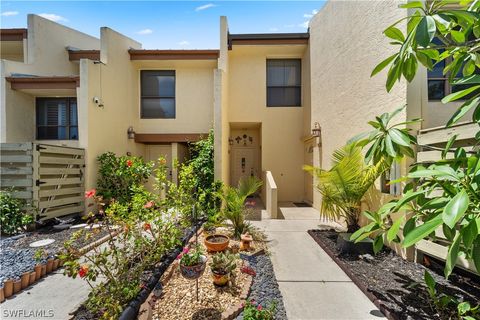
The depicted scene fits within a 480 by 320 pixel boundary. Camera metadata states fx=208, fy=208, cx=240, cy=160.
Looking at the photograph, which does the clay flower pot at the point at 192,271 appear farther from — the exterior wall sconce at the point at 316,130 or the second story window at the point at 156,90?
the second story window at the point at 156,90

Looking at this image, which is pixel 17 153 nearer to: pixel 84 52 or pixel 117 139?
pixel 117 139

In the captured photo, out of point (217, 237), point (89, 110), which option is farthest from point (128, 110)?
point (217, 237)

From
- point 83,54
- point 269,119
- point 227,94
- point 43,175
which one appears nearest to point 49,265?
point 43,175

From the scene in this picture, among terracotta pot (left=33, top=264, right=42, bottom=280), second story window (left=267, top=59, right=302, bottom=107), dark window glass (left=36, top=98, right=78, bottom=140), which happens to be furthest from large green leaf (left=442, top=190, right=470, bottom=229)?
dark window glass (left=36, top=98, right=78, bottom=140)

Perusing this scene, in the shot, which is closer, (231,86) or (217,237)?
(217,237)

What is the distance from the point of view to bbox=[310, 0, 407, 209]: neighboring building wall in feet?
14.4

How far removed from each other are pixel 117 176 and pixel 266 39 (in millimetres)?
7878

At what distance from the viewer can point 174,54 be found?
29.0ft

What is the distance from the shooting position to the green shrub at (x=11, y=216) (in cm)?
515

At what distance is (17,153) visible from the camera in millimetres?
5570

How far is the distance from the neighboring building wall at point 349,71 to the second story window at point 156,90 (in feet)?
20.2

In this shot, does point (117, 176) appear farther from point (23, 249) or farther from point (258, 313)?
point (258, 313)

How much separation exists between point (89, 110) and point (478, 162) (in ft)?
28.4

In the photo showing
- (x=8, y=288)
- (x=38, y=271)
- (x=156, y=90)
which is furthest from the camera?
(x=156, y=90)
